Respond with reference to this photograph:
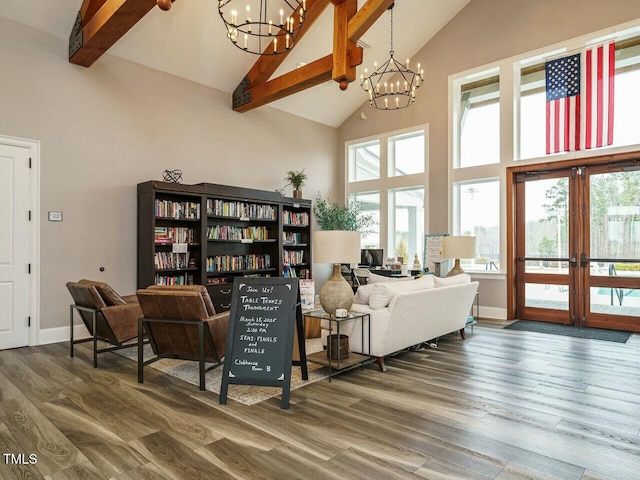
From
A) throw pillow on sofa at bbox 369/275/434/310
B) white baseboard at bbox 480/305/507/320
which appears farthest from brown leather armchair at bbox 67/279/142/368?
white baseboard at bbox 480/305/507/320

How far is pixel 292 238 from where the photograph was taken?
8.21 m

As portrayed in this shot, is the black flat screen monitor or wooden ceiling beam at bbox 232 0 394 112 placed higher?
wooden ceiling beam at bbox 232 0 394 112

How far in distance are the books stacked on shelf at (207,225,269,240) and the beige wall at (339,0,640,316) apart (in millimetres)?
3263

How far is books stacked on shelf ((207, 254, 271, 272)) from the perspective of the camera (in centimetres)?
677

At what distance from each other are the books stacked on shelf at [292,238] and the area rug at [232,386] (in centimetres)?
344

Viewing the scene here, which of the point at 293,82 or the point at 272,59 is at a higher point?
the point at 272,59

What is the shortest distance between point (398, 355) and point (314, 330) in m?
1.18

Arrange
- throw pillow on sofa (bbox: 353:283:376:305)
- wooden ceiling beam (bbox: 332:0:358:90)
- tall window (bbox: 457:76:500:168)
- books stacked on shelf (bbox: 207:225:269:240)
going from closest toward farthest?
throw pillow on sofa (bbox: 353:283:376:305) → wooden ceiling beam (bbox: 332:0:358:90) → books stacked on shelf (bbox: 207:225:269:240) → tall window (bbox: 457:76:500:168)

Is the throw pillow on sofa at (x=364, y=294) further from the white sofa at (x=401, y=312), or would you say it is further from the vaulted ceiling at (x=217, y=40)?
Result: the vaulted ceiling at (x=217, y=40)

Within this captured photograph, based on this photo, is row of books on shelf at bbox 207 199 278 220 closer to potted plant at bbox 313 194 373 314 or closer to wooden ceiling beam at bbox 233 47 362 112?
wooden ceiling beam at bbox 233 47 362 112

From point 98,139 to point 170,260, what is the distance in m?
1.95

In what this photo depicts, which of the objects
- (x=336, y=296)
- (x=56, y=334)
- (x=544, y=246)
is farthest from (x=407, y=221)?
(x=56, y=334)

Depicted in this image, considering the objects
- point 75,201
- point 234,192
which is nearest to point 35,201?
point 75,201

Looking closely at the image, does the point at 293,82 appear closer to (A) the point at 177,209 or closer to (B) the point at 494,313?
(A) the point at 177,209
